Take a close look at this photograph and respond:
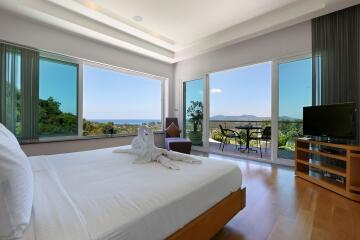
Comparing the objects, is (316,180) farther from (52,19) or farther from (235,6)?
(52,19)

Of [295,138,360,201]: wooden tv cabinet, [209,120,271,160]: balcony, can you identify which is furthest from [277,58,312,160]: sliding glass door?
[209,120,271,160]: balcony

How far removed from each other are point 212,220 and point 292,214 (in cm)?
116

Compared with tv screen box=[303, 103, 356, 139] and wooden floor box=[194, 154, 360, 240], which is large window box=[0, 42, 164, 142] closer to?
wooden floor box=[194, 154, 360, 240]

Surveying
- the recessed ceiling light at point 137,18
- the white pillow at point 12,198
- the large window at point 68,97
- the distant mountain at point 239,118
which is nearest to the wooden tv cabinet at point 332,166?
the distant mountain at point 239,118

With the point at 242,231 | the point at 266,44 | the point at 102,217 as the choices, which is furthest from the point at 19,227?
the point at 266,44

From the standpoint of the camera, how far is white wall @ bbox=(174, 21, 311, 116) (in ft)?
11.9

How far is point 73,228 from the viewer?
80cm

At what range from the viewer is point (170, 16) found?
11.6 feet

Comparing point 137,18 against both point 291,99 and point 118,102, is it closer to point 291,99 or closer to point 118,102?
point 118,102

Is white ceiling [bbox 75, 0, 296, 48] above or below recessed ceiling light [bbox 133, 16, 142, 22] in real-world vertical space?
above

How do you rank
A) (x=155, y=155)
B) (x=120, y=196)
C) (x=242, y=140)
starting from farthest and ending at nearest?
(x=242, y=140) < (x=155, y=155) < (x=120, y=196)

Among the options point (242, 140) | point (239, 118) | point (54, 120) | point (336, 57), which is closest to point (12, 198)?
point (54, 120)

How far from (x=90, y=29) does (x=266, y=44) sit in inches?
146

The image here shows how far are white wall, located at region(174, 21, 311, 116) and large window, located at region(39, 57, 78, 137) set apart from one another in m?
3.02
